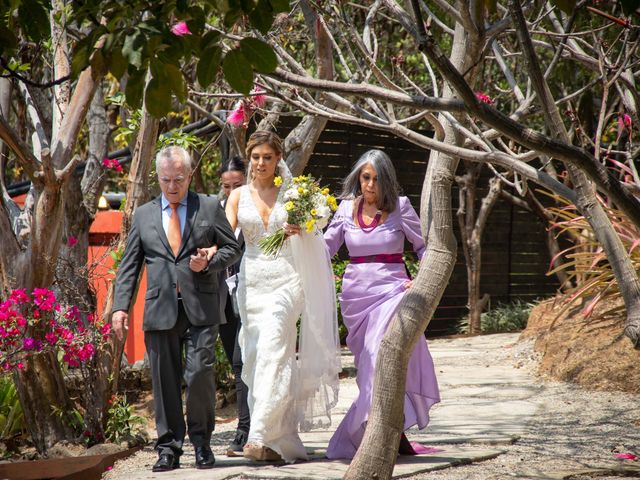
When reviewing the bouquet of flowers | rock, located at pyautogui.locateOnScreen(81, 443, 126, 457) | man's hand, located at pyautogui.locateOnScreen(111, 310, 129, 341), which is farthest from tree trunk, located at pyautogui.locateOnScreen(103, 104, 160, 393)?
the bouquet of flowers

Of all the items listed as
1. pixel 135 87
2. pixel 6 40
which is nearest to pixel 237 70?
pixel 135 87

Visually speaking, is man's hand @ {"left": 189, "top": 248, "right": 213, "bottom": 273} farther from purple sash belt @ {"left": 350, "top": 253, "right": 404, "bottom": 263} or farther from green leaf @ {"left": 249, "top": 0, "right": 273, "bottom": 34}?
green leaf @ {"left": 249, "top": 0, "right": 273, "bottom": 34}

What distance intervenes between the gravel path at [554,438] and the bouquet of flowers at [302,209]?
144 centimetres

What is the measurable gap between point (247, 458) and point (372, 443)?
1.67 meters

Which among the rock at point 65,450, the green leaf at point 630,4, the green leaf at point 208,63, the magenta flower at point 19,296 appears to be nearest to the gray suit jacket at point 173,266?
the magenta flower at point 19,296

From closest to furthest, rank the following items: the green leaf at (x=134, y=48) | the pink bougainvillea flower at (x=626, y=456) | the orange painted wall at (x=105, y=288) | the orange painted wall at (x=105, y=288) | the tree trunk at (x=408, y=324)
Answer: the green leaf at (x=134, y=48), the tree trunk at (x=408, y=324), the pink bougainvillea flower at (x=626, y=456), the orange painted wall at (x=105, y=288), the orange painted wall at (x=105, y=288)

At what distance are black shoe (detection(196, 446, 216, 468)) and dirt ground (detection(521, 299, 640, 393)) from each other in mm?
3612

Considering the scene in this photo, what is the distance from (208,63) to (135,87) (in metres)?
0.23

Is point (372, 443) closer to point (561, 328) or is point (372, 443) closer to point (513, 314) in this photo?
point (561, 328)

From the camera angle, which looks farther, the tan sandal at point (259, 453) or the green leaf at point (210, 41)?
the tan sandal at point (259, 453)

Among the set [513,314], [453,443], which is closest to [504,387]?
[453,443]

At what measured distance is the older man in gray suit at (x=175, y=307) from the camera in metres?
5.81

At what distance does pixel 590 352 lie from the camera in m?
8.54

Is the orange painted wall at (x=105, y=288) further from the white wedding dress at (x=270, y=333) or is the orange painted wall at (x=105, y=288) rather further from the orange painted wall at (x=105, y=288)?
the white wedding dress at (x=270, y=333)
